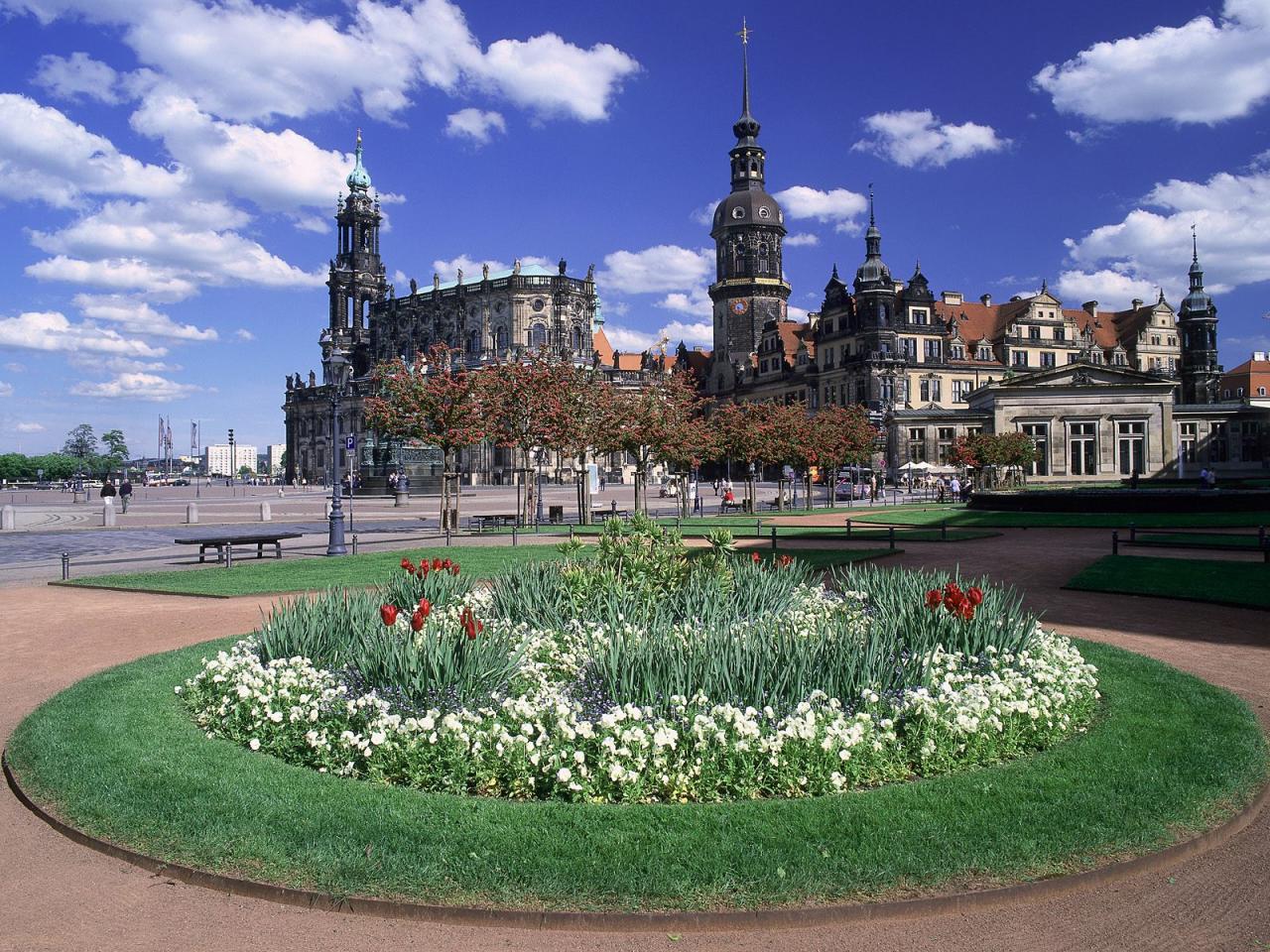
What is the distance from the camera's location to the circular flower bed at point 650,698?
6.95 metres

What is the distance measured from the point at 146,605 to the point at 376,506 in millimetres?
41814

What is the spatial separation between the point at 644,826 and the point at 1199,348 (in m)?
108

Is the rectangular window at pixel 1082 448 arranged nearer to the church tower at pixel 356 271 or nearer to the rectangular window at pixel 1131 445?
the rectangular window at pixel 1131 445

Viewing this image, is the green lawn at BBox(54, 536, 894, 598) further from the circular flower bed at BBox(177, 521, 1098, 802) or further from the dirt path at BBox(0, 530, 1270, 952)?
the dirt path at BBox(0, 530, 1270, 952)

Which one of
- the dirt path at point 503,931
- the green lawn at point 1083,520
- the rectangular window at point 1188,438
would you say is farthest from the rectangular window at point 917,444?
the dirt path at point 503,931

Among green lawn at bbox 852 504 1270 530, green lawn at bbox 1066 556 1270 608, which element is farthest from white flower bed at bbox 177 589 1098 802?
green lawn at bbox 852 504 1270 530

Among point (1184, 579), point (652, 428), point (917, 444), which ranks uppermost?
point (917, 444)

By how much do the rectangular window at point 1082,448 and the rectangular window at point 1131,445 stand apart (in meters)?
1.89

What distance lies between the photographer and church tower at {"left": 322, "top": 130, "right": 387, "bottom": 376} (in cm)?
13575

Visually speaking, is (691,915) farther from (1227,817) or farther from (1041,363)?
(1041,363)

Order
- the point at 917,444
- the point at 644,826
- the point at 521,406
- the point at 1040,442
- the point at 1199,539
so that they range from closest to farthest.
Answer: the point at 644,826
the point at 1199,539
the point at 521,406
the point at 1040,442
the point at 917,444

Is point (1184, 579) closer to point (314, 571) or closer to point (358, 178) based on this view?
point (314, 571)

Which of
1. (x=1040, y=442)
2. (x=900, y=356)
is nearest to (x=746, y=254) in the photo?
(x=900, y=356)

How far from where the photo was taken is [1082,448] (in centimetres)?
7800
